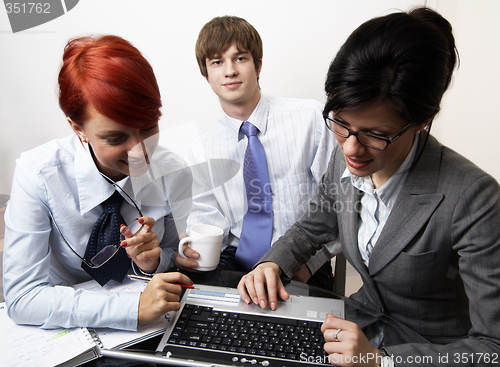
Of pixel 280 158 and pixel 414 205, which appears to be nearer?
pixel 414 205

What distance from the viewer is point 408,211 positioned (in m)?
0.95

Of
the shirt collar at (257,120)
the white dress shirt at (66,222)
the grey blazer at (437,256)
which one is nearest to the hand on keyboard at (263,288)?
the grey blazer at (437,256)

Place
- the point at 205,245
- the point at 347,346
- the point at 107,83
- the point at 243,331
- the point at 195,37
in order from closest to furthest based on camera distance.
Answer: the point at 347,346 → the point at 243,331 → the point at 107,83 → the point at 205,245 → the point at 195,37

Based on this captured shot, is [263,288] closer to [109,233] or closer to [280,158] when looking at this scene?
[109,233]

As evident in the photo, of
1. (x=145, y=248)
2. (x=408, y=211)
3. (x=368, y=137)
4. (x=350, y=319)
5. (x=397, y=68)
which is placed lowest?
(x=350, y=319)

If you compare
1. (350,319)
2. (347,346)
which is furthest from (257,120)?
(347,346)

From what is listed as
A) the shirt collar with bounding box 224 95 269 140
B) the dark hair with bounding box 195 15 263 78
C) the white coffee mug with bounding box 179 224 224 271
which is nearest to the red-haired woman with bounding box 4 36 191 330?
the white coffee mug with bounding box 179 224 224 271

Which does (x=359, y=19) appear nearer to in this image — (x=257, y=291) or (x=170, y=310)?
(x=257, y=291)

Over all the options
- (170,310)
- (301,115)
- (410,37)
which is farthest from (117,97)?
(301,115)

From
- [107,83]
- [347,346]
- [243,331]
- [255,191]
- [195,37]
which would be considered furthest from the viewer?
[195,37]

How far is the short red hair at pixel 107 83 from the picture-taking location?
39.2 inches

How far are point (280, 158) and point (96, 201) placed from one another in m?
0.79

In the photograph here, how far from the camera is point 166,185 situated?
1.26 m

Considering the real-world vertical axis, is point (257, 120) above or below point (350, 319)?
above
